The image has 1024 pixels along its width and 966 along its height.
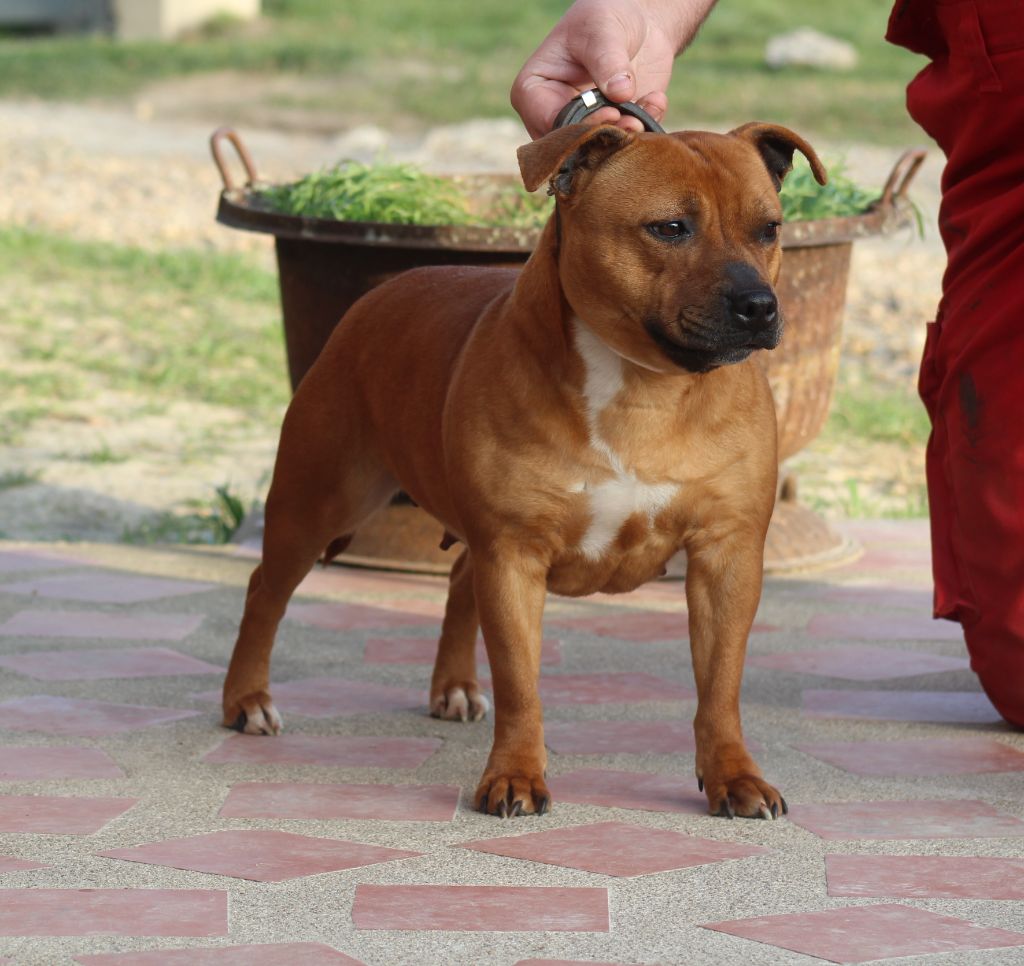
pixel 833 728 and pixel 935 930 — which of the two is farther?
pixel 833 728

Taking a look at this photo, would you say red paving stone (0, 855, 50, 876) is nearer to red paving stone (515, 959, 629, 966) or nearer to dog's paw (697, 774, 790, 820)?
red paving stone (515, 959, 629, 966)

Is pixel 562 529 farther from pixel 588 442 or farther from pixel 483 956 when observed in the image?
pixel 483 956

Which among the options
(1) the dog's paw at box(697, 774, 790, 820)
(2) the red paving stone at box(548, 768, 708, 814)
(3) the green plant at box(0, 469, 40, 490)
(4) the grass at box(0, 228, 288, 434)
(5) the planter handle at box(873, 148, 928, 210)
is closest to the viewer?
(1) the dog's paw at box(697, 774, 790, 820)

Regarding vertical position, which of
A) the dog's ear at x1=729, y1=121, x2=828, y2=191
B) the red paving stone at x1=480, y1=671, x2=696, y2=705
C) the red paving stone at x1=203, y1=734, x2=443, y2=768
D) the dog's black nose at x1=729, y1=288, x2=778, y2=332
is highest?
the dog's ear at x1=729, y1=121, x2=828, y2=191

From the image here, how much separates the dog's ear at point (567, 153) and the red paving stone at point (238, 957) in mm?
1356

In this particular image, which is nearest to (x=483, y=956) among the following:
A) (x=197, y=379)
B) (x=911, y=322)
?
(x=197, y=379)

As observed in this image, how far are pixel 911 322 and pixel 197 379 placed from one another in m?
4.05

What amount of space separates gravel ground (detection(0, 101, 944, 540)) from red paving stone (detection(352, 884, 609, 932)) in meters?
3.49

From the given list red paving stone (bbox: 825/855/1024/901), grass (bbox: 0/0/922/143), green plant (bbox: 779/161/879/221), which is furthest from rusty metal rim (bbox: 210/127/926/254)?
grass (bbox: 0/0/922/143)

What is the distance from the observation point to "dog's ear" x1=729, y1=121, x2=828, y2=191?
11.1ft

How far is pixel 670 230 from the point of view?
10.4 ft

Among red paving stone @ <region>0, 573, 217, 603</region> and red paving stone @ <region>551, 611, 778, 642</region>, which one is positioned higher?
red paving stone @ <region>551, 611, 778, 642</region>

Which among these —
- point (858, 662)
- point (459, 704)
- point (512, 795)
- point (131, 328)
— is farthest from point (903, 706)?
point (131, 328)

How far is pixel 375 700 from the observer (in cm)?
420
